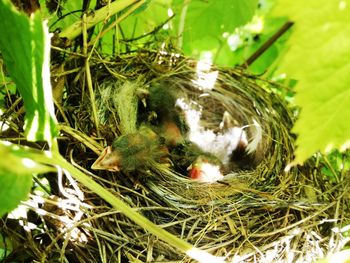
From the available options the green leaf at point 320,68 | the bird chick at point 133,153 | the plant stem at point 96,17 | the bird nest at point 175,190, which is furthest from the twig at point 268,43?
the green leaf at point 320,68

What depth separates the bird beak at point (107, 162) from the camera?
125 cm

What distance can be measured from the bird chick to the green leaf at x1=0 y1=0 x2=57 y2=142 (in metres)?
0.44

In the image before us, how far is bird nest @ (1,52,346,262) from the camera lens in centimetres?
118

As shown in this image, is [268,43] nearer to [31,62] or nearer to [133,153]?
[133,153]

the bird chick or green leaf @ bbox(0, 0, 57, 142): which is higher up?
green leaf @ bbox(0, 0, 57, 142)

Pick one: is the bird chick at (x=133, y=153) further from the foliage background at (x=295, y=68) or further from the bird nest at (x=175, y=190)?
the foliage background at (x=295, y=68)

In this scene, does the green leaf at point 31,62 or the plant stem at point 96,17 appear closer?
the green leaf at point 31,62

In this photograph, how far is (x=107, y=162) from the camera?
1.26m

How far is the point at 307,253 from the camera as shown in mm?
1256

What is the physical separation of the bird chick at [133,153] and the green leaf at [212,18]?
0.37m

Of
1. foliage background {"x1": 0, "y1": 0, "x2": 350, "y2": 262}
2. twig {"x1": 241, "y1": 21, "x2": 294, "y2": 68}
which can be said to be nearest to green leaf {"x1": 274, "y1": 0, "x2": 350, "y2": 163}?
foliage background {"x1": 0, "y1": 0, "x2": 350, "y2": 262}

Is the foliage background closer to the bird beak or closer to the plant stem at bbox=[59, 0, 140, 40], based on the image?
the plant stem at bbox=[59, 0, 140, 40]

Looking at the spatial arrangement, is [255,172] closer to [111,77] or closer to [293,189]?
[293,189]

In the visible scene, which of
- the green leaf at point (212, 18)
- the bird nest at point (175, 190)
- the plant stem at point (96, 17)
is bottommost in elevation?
the bird nest at point (175, 190)
